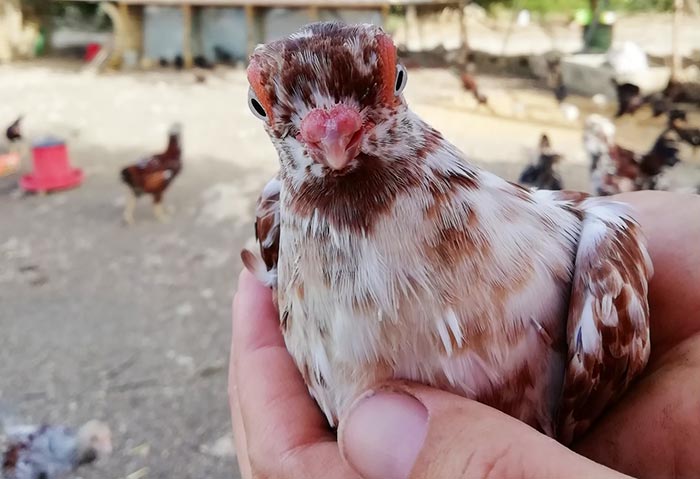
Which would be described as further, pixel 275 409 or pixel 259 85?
pixel 275 409

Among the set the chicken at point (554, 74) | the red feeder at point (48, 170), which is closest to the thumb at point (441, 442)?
the red feeder at point (48, 170)

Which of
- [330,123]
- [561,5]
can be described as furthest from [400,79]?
[561,5]

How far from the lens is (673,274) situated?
65.4 inches

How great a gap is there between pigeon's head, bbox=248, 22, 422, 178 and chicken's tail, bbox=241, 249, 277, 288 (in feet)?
1.83

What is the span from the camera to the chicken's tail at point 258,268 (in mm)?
1705

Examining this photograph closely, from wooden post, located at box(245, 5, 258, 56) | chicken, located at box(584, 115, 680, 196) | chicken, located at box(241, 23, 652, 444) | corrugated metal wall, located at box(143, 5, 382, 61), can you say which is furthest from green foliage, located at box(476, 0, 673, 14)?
chicken, located at box(241, 23, 652, 444)

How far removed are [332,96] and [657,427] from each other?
3.12 feet

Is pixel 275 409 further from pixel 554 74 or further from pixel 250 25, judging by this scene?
pixel 250 25

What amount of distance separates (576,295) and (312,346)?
1.73 ft

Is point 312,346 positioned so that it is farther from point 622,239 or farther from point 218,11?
point 218,11

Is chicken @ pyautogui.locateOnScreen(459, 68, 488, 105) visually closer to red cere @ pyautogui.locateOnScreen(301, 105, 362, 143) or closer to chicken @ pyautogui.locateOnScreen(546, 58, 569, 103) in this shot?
chicken @ pyautogui.locateOnScreen(546, 58, 569, 103)

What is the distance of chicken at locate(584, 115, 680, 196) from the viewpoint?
4.88 m

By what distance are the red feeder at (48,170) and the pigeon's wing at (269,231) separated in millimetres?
5338

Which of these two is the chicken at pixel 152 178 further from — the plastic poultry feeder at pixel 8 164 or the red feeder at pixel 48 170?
the plastic poultry feeder at pixel 8 164
